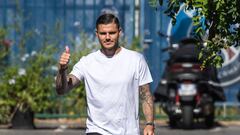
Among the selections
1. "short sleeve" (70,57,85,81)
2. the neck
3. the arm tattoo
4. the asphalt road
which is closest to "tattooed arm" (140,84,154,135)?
the arm tattoo

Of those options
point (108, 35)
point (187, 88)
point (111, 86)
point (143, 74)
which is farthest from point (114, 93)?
point (187, 88)

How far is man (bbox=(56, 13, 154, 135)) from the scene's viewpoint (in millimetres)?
6332

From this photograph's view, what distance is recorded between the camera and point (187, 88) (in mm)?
14328

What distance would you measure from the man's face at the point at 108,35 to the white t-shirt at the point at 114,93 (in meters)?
0.11

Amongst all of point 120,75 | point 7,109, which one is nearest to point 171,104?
point 7,109

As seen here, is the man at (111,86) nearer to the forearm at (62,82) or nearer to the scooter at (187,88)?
the forearm at (62,82)

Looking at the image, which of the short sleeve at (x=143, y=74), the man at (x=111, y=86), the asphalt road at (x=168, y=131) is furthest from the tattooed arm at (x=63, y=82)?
the asphalt road at (x=168, y=131)

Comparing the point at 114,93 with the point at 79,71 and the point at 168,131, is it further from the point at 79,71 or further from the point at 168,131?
the point at 168,131

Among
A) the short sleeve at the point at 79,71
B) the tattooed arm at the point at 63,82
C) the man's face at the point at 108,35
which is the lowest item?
the tattooed arm at the point at 63,82

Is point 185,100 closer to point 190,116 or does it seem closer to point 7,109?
point 190,116

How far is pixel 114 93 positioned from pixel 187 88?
8073mm

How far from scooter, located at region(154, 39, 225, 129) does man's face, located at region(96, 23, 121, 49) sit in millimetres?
7816

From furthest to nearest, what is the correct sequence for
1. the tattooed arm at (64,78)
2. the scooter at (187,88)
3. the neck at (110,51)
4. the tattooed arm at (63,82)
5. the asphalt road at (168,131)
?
1. the scooter at (187,88)
2. the asphalt road at (168,131)
3. the neck at (110,51)
4. the tattooed arm at (63,82)
5. the tattooed arm at (64,78)

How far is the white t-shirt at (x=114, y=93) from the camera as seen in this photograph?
6332 mm
